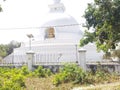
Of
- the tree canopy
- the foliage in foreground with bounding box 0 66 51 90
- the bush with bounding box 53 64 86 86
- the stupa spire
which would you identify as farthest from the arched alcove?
the bush with bounding box 53 64 86 86

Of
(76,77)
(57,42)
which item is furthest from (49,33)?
(76,77)

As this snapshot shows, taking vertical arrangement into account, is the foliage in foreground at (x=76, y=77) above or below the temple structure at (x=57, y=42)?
below

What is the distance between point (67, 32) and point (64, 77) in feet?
76.3

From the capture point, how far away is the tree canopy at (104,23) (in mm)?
17141

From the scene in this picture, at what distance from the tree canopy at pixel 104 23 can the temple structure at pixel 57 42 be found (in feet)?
27.1

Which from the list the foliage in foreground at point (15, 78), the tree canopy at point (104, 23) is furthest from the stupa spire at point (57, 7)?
the foliage in foreground at point (15, 78)

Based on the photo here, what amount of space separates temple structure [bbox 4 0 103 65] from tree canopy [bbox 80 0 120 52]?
827 cm

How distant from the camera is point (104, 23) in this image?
61.6 feet

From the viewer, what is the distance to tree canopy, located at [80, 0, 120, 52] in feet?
56.2

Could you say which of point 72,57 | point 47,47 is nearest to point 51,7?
point 47,47

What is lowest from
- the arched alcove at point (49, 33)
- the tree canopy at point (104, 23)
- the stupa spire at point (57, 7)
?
the tree canopy at point (104, 23)

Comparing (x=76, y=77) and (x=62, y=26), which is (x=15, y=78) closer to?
(x=76, y=77)

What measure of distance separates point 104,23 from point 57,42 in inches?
650

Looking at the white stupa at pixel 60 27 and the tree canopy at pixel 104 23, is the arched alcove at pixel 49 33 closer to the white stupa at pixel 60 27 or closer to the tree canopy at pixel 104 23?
the white stupa at pixel 60 27
